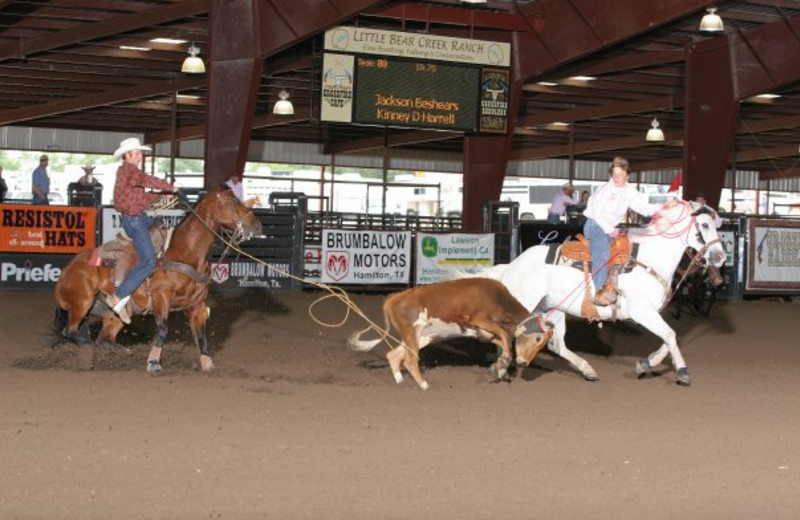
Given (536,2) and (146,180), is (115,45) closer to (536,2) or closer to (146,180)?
(536,2)

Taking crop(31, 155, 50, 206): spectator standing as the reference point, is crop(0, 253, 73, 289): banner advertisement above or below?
below

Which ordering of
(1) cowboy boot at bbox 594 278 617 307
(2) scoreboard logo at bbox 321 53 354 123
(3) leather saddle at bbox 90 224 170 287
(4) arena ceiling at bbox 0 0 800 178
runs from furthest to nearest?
(4) arena ceiling at bbox 0 0 800 178, (2) scoreboard logo at bbox 321 53 354 123, (1) cowboy boot at bbox 594 278 617 307, (3) leather saddle at bbox 90 224 170 287

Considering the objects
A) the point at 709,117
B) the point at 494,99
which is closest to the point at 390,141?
the point at 709,117

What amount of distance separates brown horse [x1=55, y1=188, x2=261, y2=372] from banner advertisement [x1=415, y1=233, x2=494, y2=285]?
9.66 meters

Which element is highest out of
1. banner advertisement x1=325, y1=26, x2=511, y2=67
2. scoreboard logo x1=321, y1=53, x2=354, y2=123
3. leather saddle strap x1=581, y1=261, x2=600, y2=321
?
banner advertisement x1=325, y1=26, x2=511, y2=67

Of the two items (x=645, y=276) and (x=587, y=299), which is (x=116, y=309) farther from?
(x=645, y=276)

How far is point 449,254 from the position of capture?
20.6 meters

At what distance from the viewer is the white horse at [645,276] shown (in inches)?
432

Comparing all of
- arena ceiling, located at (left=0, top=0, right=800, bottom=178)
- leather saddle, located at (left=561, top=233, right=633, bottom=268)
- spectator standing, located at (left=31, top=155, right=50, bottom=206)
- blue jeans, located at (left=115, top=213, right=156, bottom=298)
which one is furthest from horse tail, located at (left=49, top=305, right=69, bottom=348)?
spectator standing, located at (left=31, top=155, right=50, bottom=206)

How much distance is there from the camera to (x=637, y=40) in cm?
2438

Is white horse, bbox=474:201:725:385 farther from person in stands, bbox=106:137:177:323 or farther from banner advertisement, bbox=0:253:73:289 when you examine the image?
banner advertisement, bbox=0:253:73:289

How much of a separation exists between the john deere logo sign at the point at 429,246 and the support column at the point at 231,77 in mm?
3675

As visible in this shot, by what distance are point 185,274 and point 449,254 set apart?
34.1ft

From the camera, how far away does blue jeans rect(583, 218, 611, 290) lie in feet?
36.0
